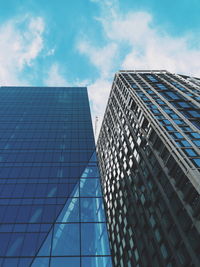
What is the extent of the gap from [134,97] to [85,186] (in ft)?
93.1

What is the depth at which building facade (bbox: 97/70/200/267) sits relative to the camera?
25.4 m

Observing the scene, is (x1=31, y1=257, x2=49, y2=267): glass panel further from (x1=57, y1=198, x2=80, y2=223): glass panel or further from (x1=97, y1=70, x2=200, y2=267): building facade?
(x1=97, y1=70, x2=200, y2=267): building facade

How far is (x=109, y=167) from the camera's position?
207 ft

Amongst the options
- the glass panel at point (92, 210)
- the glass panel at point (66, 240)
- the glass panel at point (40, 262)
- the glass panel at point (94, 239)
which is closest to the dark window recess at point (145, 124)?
the glass panel at point (92, 210)

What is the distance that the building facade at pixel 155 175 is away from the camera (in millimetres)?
25373

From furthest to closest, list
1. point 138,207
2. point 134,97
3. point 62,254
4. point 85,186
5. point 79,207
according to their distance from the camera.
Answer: point 134,97, point 138,207, point 85,186, point 79,207, point 62,254

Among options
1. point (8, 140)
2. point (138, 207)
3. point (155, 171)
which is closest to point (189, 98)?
point (155, 171)

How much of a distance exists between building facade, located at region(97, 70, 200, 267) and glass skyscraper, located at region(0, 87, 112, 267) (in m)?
11.1

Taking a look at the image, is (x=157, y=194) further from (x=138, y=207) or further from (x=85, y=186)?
(x=85, y=186)

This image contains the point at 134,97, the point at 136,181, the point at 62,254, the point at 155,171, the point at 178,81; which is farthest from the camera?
the point at 178,81

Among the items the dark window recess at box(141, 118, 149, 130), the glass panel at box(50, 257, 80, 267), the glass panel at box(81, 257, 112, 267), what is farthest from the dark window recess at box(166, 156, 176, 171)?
the glass panel at box(50, 257, 80, 267)

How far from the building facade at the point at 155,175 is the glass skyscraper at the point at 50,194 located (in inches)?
436

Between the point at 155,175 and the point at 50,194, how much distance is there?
18416mm

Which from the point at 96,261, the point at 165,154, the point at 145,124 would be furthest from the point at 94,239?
the point at 145,124
